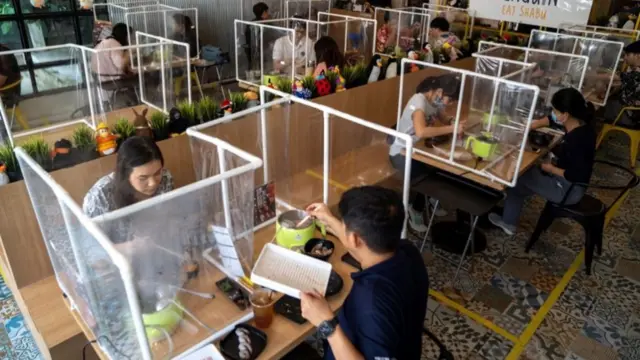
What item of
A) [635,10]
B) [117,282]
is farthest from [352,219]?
[635,10]

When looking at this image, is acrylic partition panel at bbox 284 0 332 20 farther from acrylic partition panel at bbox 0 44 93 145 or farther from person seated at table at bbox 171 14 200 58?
acrylic partition panel at bbox 0 44 93 145

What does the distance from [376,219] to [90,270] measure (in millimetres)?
789

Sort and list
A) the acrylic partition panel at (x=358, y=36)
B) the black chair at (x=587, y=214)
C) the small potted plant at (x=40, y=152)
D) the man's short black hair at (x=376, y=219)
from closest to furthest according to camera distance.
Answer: the man's short black hair at (x=376, y=219), the small potted plant at (x=40, y=152), the black chair at (x=587, y=214), the acrylic partition panel at (x=358, y=36)

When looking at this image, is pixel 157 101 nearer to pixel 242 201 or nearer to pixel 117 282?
pixel 242 201

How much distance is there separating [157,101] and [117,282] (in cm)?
295

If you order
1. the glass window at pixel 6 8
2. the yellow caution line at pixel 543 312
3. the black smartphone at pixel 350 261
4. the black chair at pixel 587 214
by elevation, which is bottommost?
the yellow caution line at pixel 543 312

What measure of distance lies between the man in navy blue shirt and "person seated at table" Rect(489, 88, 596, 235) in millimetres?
1844

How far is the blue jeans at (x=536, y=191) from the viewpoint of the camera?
2.85 meters

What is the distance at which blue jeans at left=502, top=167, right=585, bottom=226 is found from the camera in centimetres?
285

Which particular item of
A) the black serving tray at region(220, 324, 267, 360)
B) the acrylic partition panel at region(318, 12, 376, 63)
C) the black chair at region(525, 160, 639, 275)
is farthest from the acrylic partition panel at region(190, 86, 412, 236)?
the acrylic partition panel at region(318, 12, 376, 63)

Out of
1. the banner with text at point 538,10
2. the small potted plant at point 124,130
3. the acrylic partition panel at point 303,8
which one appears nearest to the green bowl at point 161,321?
the small potted plant at point 124,130

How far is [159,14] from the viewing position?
18.6ft

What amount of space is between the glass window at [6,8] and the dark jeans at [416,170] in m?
4.50

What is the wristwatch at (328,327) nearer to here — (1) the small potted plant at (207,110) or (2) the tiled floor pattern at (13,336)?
(1) the small potted plant at (207,110)
